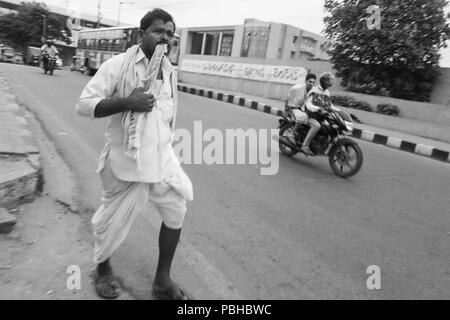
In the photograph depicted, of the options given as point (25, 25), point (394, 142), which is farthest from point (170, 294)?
point (25, 25)

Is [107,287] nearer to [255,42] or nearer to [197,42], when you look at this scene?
[255,42]

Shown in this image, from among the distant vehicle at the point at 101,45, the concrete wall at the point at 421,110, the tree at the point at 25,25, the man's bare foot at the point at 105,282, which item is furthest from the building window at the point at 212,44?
the man's bare foot at the point at 105,282

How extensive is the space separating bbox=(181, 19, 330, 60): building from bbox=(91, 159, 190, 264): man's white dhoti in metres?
31.9

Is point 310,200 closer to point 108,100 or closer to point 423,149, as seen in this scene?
point 108,100

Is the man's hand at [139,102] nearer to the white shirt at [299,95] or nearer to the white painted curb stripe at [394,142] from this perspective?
the white shirt at [299,95]

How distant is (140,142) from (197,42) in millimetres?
41266

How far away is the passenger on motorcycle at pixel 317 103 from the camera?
20.9ft

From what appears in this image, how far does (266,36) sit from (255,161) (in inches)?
1222

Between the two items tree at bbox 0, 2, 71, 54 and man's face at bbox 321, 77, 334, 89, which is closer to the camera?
man's face at bbox 321, 77, 334, 89

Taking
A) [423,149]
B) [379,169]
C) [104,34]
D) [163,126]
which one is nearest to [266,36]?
[104,34]

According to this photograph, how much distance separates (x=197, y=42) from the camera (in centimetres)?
4147

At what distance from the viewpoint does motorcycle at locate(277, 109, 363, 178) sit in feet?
19.6

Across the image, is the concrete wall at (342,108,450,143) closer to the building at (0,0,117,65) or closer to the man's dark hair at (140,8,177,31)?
the man's dark hair at (140,8,177,31)

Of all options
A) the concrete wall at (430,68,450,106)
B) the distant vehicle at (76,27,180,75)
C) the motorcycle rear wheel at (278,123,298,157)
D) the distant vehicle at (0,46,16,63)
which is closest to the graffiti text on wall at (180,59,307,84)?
the distant vehicle at (76,27,180,75)
